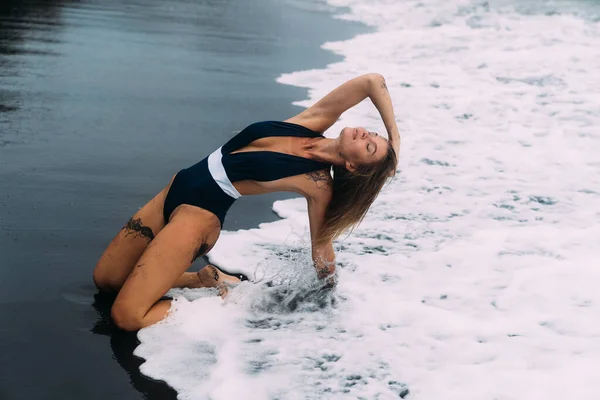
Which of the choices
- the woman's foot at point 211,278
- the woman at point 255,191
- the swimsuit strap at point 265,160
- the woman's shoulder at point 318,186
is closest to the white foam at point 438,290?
the woman's foot at point 211,278

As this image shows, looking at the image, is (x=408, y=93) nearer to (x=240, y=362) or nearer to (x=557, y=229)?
(x=557, y=229)

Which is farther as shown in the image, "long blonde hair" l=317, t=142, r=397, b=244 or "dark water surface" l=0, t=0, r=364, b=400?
"long blonde hair" l=317, t=142, r=397, b=244

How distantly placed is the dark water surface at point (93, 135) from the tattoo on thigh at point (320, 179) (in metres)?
1.29

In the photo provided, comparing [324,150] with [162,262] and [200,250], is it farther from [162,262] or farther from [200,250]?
[162,262]

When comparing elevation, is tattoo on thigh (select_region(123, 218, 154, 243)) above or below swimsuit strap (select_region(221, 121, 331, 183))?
below

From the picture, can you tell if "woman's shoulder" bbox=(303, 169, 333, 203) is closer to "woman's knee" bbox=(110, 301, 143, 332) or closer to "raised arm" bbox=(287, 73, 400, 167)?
"raised arm" bbox=(287, 73, 400, 167)

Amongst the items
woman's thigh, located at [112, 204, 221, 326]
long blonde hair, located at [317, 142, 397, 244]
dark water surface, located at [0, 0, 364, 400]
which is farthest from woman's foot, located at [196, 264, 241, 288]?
long blonde hair, located at [317, 142, 397, 244]

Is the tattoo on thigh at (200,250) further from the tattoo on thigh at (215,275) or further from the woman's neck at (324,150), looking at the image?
the woman's neck at (324,150)

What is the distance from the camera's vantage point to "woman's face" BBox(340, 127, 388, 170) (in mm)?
3906

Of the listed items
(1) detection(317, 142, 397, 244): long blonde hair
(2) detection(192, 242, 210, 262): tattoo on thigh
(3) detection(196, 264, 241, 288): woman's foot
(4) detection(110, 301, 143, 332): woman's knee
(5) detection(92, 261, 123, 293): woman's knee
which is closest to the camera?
(4) detection(110, 301, 143, 332): woman's knee

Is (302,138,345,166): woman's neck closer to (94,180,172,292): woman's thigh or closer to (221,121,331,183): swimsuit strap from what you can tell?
(221,121,331,183): swimsuit strap

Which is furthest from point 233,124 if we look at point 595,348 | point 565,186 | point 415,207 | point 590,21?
point 590,21

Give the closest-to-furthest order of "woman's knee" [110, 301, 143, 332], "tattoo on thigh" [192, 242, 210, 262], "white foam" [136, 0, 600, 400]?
1. "white foam" [136, 0, 600, 400]
2. "woman's knee" [110, 301, 143, 332]
3. "tattoo on thigh" [192, 242, 210, 262]

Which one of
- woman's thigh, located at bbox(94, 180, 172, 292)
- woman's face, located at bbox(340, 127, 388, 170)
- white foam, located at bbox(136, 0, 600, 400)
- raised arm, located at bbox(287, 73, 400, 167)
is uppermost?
raised arm, located at bbox(287, 73, 400, 167)
